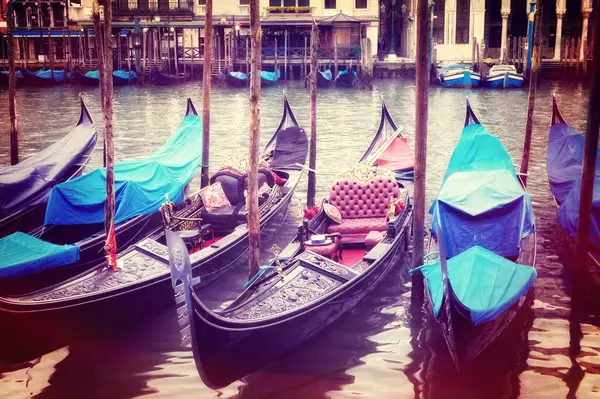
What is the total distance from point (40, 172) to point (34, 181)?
10.0 inches

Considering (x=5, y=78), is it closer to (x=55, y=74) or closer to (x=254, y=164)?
(x=55, y=74)

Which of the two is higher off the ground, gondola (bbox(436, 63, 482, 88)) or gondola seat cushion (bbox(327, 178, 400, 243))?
gondola (bbox(436, 63, 482, 88))

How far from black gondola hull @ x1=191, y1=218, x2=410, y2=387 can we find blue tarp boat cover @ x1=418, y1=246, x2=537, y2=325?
2.62 feet

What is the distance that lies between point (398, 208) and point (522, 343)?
86.5 inches

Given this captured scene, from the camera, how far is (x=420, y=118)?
235 inches

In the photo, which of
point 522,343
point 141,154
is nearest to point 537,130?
point 141,154

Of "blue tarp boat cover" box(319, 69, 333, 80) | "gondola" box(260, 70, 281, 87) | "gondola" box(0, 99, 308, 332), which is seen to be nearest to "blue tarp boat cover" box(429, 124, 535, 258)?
"gondola" box(0, 99, 308, 332)

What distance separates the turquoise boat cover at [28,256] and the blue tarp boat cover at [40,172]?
6.07ft

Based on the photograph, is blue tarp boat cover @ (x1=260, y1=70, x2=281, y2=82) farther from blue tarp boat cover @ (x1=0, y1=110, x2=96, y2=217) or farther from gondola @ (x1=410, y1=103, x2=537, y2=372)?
gondola @ (x1=410, y1=103, x2=537, y2=372)

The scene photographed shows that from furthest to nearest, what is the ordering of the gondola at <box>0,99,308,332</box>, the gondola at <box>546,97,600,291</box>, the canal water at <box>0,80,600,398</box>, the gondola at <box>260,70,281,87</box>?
the gondola at <box>260,70,281,87</box> → the gondola at <box>546,97,600,291</box> → the gondola at <box>0,99,308,332</box> → the canal water at <box>0,80,600,398</box>

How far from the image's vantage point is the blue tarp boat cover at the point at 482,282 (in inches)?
195

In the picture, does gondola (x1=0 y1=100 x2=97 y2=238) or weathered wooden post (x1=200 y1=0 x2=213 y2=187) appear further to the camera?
weathered wooden post (x1=200 y1=0 x2=213 y2=187)

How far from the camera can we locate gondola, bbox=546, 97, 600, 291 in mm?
6352

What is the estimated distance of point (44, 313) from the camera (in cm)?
541
